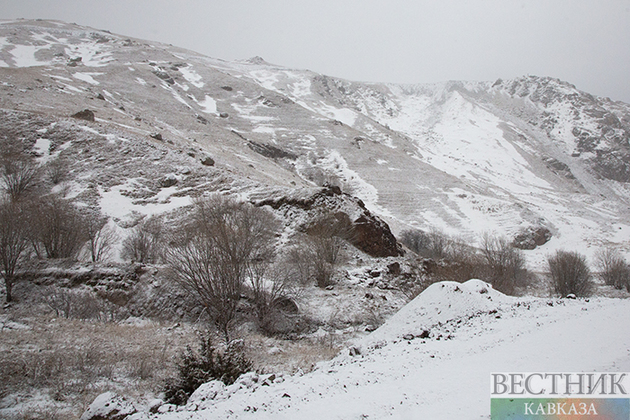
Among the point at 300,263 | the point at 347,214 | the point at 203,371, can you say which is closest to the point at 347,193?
the point at 347,214

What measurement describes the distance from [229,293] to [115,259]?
10.0m

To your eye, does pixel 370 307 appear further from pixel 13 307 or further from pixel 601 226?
pixel 601 226

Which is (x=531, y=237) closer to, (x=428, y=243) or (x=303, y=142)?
(x=428, y=243)

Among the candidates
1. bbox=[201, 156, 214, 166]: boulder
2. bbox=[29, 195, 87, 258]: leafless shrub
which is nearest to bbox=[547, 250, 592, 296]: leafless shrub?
bbox=[29, 195, 87, 258]: leafless shrub

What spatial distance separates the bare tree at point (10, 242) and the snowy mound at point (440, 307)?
13160mm

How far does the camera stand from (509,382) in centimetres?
491

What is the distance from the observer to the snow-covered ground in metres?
4.47

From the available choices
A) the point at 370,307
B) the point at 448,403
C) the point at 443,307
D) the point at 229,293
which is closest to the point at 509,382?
the point at 448,403

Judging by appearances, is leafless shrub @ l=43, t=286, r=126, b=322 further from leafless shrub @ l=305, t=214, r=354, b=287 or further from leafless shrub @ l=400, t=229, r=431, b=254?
leafless shrub @ l=400, t=229, r=431, b=254

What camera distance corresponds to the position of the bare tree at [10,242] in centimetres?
1210

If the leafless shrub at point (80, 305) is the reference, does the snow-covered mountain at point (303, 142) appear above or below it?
above

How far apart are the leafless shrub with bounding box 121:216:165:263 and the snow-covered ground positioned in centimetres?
1266

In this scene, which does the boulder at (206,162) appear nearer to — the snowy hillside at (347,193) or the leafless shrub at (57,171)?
the snowy hillside at (347,193)

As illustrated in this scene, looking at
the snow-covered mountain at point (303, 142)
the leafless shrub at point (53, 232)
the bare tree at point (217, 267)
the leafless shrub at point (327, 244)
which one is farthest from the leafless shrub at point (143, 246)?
the leafless shrub at point (327, 244)
